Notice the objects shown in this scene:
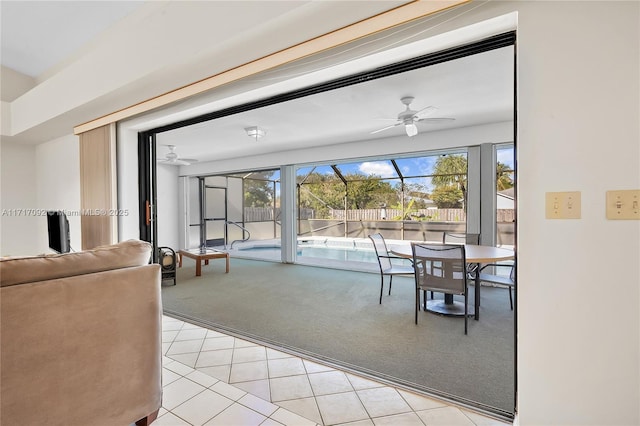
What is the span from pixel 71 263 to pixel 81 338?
345 millimetres

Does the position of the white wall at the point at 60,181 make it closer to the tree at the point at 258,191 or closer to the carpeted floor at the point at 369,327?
the carpeted floor at the point at 369,327

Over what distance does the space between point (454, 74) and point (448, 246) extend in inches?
63.4

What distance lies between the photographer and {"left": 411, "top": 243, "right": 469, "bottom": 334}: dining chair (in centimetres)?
273

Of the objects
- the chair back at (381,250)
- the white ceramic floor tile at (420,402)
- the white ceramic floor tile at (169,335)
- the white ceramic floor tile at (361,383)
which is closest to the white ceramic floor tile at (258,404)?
the white ceramic floor tile at (361,383)

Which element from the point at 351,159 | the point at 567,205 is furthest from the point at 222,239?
the point at 567,205

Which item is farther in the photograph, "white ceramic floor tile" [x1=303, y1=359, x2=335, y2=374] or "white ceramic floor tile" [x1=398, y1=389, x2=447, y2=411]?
"white ceramic floor tile" [x1=303, y1=359, x2=335, y2=374]

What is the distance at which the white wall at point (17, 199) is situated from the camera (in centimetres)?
443

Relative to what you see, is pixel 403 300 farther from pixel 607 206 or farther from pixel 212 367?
pixel 607 206

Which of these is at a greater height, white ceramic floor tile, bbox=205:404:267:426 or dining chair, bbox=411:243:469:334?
dining chair, bbox=411:243:469:334

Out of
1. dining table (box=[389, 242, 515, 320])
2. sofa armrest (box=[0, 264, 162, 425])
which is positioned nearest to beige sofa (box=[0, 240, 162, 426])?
sofa armrest (box=[0, 264, 162, 425])

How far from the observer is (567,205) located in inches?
50.1

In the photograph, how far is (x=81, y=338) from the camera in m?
1.33

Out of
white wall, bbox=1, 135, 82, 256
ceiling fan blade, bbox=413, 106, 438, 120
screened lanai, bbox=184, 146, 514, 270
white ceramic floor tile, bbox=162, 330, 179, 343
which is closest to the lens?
white ceramic floor tile, bbox=162, 330, 179, 343

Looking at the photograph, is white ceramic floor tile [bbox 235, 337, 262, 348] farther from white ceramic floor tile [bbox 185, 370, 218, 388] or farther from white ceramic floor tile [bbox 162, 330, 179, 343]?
white ceramic floor tile [bbox 162, 330, 179, 343]
